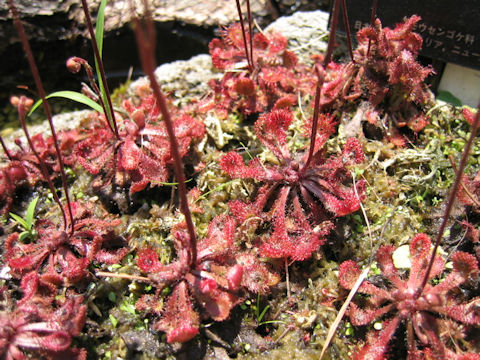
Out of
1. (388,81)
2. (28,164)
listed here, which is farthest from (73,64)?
(388,81)

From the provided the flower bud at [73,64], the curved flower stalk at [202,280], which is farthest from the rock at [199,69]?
the curved flower stalk at [202,280]

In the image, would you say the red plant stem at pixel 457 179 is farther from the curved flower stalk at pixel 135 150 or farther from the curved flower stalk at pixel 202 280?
the curved flower stalk at pixel 135 150

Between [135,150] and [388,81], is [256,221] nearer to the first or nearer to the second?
[135,150]

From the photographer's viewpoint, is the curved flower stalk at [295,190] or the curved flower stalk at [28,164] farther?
the curved flower stalk at [28,164]

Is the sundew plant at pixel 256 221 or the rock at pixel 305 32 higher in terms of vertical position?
the rock at pixel 305 32

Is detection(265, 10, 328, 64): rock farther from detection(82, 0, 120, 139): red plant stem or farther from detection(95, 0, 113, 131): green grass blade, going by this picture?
detection(82, 0, 120, 139): red plant stem

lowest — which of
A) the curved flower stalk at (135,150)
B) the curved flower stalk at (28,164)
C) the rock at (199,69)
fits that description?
the curved flower stalk at (28,164)

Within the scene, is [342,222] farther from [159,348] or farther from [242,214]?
[159,348]

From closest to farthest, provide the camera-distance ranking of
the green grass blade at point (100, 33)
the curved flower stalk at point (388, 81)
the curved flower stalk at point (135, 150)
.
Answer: the green grass blade at point (100, 33), the curved flower stalk at point (135, 150), the curved flower stalk at point (388, 81)

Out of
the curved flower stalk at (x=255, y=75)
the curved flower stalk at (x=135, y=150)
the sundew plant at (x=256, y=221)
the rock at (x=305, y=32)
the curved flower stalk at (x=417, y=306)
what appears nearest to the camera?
the curved flower stalk at (x=417, y=306)
